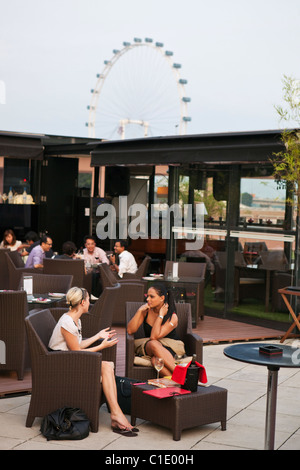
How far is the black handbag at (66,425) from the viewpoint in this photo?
15.2 feet

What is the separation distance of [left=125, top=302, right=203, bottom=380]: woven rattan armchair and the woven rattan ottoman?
0.49 m

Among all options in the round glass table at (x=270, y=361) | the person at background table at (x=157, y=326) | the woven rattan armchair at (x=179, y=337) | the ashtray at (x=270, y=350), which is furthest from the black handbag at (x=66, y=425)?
the ashtray at (x=270, y=350)

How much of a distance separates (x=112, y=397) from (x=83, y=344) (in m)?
0.52

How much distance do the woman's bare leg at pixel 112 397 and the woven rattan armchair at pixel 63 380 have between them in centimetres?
11

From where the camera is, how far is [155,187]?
12.3 m

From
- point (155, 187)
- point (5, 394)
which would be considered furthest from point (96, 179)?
point (5, 394)

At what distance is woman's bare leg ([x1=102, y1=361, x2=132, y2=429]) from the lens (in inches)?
191

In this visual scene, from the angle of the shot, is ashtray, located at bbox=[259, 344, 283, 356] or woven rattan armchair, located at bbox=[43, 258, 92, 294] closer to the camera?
ashtray, located at bbox=[259, 344, 283, 356]

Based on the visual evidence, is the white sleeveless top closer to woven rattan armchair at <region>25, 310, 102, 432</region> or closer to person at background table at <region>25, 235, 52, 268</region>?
woven rattan armchair at <region>25, 310, 102, 432</region>

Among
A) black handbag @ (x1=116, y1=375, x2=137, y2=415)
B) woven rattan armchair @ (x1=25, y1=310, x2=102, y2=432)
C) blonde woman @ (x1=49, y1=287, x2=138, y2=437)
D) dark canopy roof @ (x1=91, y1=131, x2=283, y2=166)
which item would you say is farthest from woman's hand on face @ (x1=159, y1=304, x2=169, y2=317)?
dark canopy roof @ (x1=91, y1=131, x2=283, y2=166)

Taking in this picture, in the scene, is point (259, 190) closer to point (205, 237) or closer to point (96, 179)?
point (205, 237)
